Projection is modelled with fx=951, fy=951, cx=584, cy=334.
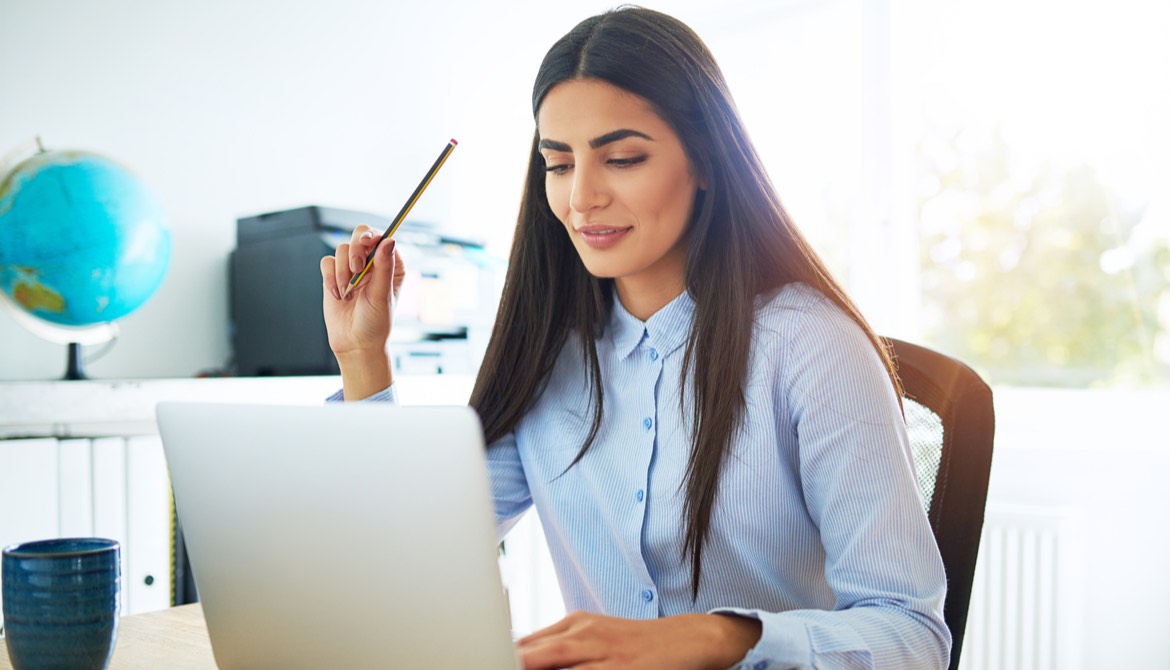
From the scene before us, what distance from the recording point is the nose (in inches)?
41.6

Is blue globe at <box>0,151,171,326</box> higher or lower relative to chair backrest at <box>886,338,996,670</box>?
higher

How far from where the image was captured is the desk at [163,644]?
82 cm

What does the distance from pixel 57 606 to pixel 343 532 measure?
0.88 feet

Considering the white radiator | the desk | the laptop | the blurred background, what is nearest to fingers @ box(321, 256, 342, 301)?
the desk

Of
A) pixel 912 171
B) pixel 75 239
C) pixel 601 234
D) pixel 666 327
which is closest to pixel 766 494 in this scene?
pixel 666 327

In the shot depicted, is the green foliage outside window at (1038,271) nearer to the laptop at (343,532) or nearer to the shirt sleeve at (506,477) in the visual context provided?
the shirt sleeve at (506,477)

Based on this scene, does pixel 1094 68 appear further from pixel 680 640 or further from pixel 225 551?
pixel 225 551

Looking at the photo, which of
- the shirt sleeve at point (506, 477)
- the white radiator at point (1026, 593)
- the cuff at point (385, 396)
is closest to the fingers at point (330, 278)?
the cuff at point (385, 396)

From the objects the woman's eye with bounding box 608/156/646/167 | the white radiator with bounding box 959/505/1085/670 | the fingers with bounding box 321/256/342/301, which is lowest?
the white radiator with bounding box 959/505/1085/670

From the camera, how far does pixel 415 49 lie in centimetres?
265

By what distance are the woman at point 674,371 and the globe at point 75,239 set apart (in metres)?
0.58

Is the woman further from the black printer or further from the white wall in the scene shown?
the white wall

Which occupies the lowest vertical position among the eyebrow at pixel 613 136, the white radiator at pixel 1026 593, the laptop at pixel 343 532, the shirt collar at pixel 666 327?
the white radiator at pixel 1026 593

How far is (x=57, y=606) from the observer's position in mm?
685
